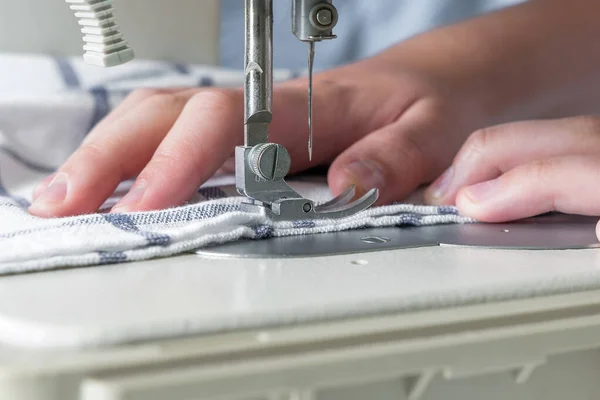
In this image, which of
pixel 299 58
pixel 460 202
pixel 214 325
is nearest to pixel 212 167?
pixel 460 202

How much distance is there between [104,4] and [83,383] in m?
0.22

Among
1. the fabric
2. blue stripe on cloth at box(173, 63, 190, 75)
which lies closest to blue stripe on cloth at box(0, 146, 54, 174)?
the fabric

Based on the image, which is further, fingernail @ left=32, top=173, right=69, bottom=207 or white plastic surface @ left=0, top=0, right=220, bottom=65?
white plastic surface @ left=0, top=0, right=220, bottom=65

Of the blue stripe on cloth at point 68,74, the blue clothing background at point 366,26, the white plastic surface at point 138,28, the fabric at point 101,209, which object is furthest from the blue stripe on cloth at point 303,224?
the blue clothing background at point 366,26

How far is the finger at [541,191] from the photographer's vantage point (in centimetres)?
52

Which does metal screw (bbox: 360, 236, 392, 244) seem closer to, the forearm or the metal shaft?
the metal shaft

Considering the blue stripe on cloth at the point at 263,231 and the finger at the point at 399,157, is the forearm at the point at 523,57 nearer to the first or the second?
the finger at the point at 399,157

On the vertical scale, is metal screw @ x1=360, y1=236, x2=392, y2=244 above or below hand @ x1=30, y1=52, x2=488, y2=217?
above

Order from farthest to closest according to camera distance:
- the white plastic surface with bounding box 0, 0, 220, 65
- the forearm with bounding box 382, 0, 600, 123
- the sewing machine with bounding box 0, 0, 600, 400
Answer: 1. the white plastic surface with bounding box 0, 0, 220, 65
2. the forearm with bounding box 382, 0, 600, 123
3. the sewing machine with bounding box 0, 0, 600, 400

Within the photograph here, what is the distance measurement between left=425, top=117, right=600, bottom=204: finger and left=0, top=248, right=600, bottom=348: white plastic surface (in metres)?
0.15

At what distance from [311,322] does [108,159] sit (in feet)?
0.98

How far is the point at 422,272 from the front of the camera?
1.30 ft

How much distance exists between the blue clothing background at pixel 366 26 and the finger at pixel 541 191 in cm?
82

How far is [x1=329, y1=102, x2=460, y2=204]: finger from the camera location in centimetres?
60
